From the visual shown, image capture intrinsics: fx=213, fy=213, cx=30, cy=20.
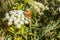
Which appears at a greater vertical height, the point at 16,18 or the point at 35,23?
the point at 16,18

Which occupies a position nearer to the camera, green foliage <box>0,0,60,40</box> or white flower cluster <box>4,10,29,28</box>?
white flower cluster <box>4,10,29,28</box>

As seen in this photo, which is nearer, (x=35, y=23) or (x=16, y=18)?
(x=16, y=18)

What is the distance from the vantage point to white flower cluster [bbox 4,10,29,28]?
3335 mm

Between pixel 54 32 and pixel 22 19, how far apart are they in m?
0.64

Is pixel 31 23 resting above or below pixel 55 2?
below

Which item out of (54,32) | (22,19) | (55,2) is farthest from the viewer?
(55,2)

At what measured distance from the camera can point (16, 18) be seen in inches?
132

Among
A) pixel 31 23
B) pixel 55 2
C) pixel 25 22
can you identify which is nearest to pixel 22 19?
pixel 25 22

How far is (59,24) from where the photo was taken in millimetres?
3693

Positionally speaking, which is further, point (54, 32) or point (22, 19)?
point (54, 32)

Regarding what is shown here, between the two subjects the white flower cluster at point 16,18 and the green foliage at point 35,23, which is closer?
the white flower cluster at point 16,18

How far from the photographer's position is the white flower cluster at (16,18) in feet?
10.9

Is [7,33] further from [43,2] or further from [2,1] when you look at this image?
[43,2]

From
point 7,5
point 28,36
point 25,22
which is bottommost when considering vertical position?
point 28,36
